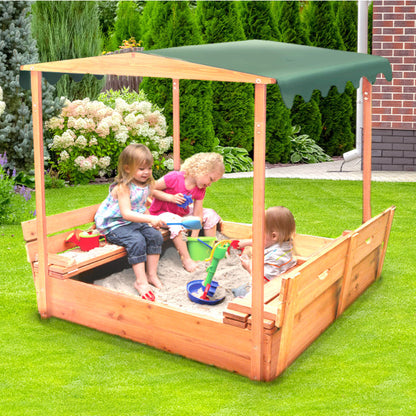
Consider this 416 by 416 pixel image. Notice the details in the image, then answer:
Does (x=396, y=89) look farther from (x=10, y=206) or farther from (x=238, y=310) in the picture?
(x=238, y=310)

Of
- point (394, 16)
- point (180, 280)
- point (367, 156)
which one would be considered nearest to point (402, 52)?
point (394, 16)

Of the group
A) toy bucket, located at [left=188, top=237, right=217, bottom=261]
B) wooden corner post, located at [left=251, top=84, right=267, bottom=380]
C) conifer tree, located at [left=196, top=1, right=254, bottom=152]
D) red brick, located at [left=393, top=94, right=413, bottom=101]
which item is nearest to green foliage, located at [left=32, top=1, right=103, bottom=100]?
conifer tree, located at [left=196, top=1, right=254, bottom=152]

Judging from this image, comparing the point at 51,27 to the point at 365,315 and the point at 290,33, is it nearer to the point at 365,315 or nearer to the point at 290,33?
the point at 290,33

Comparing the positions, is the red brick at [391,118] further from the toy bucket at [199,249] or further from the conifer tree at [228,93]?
the toy bucket at [199,249]

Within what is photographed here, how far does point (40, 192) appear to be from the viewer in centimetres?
440

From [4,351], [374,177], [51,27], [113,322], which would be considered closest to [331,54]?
[113,322]

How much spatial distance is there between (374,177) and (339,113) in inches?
141

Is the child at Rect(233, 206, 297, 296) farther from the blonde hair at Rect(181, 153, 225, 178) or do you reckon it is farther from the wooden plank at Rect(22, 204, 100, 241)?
A: the wooden plank at Rect(22, 204, 100, 241)

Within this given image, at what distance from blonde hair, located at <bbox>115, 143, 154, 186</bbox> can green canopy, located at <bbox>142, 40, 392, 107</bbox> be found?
860 millimetres

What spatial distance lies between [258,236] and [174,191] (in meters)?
1.97

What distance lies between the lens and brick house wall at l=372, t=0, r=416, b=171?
34.2 ft

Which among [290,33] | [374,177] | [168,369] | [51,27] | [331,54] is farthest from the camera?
[290,33]

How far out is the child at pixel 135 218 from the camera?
15.5 ft

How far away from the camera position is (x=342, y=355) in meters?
4.04
